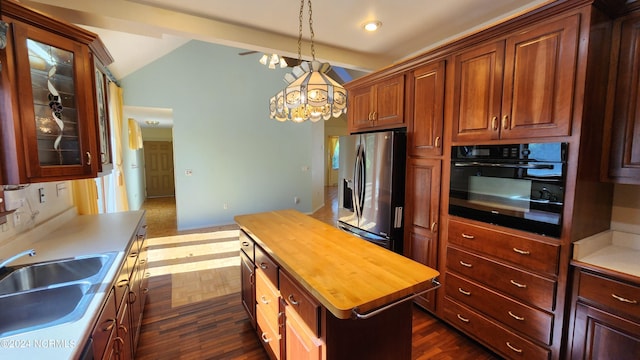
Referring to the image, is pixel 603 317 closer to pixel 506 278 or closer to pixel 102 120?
pixel 506 278

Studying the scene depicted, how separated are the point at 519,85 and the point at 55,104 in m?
2.87

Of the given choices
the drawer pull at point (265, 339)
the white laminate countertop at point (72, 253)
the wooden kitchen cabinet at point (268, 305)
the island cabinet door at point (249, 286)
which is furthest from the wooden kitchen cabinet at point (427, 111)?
the white laminate countertop at point (72, 253)

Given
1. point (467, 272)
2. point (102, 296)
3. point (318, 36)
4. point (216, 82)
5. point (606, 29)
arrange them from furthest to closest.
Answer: point (216, 82)
point (318, 36)
point (467, 272)
point (606, 29)
point (102, 296)

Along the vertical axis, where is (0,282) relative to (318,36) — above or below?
below

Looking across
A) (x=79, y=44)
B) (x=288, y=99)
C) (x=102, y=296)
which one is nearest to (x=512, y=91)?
(x=288, y=99)

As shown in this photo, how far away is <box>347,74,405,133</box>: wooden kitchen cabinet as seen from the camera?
8.41ft

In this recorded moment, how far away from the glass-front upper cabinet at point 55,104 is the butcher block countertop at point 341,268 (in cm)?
121

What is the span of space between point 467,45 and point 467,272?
5.61ft

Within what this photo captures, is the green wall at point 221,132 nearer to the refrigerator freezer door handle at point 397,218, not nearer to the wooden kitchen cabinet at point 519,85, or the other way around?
the refrigerator freezer door handle at point 397,218

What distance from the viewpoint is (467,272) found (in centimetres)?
207

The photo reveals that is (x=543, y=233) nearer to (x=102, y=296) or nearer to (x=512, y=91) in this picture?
(x=512, y=91)

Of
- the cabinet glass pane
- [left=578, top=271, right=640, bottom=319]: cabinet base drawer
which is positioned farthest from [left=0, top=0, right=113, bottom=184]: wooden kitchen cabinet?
[left=578, top=271, right=640, bottom=319]: cabinet base drawer

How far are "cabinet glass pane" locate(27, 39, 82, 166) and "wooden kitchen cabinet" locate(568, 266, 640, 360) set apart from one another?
3.14m

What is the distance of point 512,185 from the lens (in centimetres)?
180
